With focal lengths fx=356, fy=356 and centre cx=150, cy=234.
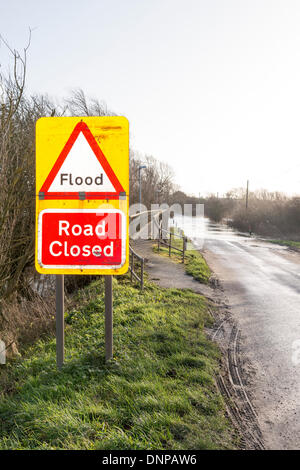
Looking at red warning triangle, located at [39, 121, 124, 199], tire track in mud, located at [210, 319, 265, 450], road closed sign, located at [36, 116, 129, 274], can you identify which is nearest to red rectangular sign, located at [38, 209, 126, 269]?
road closed sign, located at [36, 116, 129, 274]

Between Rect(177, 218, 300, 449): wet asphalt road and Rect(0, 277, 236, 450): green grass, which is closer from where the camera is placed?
Rect(0, 277, 236, 450): green grass

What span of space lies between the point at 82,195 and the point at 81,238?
1.34 ft

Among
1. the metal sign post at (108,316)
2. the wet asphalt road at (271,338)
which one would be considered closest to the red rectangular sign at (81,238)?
the metal sign post at (108,316)

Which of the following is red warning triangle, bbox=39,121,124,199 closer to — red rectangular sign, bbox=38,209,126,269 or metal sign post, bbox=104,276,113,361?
red rectangular sign, bbox=38,209,126,269

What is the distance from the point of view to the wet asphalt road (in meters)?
3.19

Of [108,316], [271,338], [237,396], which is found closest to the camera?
[237,396]

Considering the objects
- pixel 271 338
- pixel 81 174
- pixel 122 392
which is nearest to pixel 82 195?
pixel 81 174

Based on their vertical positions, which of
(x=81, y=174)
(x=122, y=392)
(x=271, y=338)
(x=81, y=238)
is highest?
(x=81, y=174)

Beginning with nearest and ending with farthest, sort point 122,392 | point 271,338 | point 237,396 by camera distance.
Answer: point 122,392 < point 237,396 < point 271,338

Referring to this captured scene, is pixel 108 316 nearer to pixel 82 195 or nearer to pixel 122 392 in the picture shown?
pixel 122 392

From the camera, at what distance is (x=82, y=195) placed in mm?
3359

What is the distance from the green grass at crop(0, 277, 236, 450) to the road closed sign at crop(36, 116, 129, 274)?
1.15 metres

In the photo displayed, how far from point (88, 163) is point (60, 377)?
2177 millimetres
